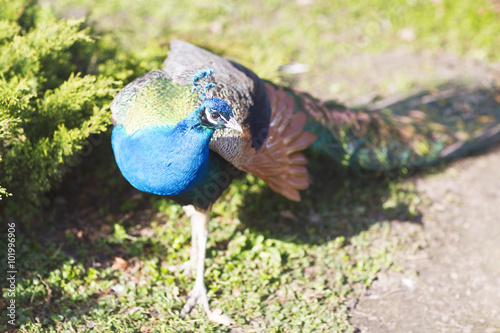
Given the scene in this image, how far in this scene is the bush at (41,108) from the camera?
10.8 feet

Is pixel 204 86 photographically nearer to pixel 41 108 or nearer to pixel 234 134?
pixel 234 134

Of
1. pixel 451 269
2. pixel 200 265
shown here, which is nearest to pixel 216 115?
pixel 200 265

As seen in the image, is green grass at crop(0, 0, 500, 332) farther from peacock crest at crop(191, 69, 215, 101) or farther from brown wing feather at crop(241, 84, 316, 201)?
peacock crest at crop(191, 69, 215, 101)

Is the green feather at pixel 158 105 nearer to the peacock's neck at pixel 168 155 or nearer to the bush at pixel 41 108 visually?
the peacock's neck at pixel 168 155

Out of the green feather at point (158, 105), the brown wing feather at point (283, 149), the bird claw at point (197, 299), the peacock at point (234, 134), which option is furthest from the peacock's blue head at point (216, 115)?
the bird claw at point (197, 299)

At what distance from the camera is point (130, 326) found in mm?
3098

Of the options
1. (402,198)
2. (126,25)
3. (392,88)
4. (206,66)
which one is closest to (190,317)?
(206,66)

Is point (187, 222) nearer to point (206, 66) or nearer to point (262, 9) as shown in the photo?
point (206, 66)

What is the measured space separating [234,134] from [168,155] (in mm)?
487

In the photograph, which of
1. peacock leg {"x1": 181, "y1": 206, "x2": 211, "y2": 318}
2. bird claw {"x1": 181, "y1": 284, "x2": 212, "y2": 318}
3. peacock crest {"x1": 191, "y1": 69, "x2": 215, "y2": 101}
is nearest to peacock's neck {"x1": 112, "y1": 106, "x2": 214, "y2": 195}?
peacock crest {"x1": 191, "y1": 69, "x2": 215, "y2": 101}

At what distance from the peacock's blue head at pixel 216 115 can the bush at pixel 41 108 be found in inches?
35.6

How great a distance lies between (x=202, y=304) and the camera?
3.36 meters

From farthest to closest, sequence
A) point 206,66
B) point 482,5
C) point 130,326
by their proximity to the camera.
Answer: point 482,5 → point 206,66 → point 130,326

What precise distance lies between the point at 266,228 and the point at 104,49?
2.05 m
